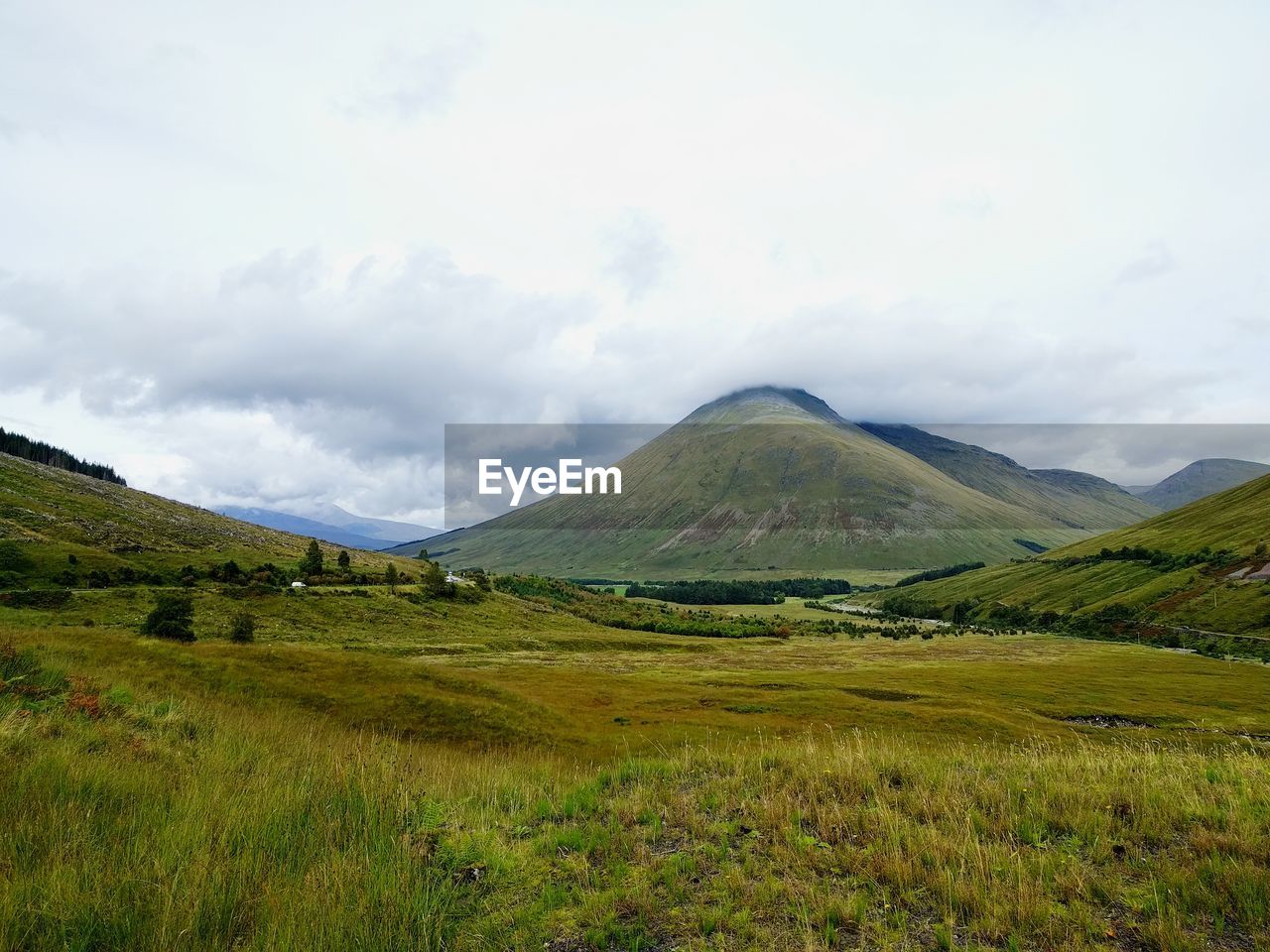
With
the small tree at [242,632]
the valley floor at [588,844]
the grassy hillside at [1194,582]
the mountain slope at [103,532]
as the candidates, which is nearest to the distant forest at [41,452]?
the mountain slope at [103,532]

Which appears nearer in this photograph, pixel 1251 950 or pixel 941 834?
pixel 1251 950

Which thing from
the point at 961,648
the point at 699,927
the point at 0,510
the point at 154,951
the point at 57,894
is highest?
the point at 0,510

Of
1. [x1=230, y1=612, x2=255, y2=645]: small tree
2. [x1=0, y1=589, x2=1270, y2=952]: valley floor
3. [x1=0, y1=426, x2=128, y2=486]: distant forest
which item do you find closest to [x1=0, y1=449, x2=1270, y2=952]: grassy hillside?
[x1=0, y1=589, x2=1270, y2=952]: valley floor

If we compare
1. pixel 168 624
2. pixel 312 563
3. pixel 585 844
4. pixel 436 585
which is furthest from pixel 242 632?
pixel 436 585

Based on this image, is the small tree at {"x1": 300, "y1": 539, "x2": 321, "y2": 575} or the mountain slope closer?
the mountain slope

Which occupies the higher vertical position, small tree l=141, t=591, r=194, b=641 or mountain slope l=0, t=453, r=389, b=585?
mountain slope l=0, t=453, r=389, b=585

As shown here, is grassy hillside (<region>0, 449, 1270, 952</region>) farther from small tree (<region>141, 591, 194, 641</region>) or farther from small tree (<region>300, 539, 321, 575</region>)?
small tree (<region>300, 539, 321, 575</region>)

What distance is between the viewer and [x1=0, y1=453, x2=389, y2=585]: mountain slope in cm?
8331

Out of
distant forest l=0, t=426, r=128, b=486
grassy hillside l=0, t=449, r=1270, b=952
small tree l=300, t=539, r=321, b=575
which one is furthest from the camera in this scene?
distant forest l=0, t=426, r=128, b=486

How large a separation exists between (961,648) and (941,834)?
13851 cm

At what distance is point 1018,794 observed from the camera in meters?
10.4

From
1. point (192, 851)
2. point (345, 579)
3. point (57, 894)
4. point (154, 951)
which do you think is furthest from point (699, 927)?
point (345, 579)

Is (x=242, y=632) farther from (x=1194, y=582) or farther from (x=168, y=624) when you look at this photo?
(x=1194, y=582)

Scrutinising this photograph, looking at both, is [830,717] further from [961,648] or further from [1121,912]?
[961,648]
